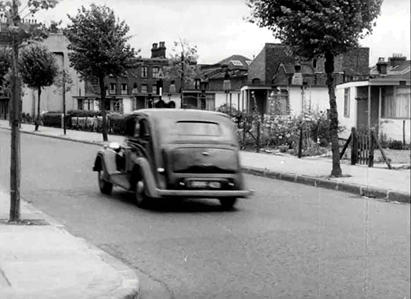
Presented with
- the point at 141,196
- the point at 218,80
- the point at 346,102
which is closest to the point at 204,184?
the point at 141,196

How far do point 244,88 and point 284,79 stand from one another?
16714mm

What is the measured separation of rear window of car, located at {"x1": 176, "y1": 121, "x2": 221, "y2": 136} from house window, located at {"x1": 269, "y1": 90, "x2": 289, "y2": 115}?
1684 centimetres

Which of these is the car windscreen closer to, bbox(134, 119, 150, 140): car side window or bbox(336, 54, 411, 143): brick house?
bbox(134, 119, 150, 140): car side window

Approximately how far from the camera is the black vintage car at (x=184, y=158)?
31.3 ft

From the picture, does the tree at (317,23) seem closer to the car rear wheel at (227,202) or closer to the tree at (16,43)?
the car rear wheel at (227,202)

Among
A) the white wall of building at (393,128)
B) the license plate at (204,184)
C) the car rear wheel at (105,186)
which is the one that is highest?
the white wall of building at (393,128)

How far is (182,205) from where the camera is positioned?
10633 mm

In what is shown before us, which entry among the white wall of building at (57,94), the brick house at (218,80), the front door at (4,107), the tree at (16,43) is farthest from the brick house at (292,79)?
the front door at (4,107)

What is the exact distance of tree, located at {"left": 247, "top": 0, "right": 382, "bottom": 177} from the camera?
446 inches

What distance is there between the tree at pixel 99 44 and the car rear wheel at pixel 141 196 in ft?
60.7

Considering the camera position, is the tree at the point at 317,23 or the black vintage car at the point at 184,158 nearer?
the black vintage car at the point at 184,158

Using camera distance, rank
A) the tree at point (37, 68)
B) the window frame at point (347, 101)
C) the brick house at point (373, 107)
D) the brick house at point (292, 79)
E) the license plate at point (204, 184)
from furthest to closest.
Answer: the tree at point (37, 68) < the brick house at point (292, 79) < the window frame at point (347, 101) < the brick house at point (373, 107) < the license plate at point (204, 184)

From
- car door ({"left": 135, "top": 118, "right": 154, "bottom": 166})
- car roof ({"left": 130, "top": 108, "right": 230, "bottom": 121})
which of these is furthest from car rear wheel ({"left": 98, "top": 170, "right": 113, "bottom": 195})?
car roof ({"left": 130, "top": 108, "right": 230, "bottom": 121})

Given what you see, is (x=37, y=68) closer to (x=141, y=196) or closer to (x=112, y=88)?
(x=112, y=88)
